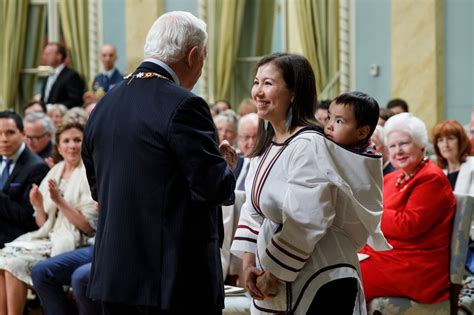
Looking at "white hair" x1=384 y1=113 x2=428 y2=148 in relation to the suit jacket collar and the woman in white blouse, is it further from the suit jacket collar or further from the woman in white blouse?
the suit jacket collar

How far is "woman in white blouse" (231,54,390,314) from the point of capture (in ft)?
11.6

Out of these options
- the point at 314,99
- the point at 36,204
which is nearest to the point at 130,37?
the point at 36,204

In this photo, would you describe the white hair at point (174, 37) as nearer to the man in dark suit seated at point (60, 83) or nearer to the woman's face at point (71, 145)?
the woman's face at point (71, 145)

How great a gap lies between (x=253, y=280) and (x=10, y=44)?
1031 cm

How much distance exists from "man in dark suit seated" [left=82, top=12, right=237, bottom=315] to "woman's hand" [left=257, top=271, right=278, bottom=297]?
1.16ft

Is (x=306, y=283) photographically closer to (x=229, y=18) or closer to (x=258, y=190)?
(x=258, y=190)

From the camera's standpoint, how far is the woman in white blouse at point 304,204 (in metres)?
3.54

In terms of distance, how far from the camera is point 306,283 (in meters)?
3.62

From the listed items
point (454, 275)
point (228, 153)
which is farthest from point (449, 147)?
point (228, 153)

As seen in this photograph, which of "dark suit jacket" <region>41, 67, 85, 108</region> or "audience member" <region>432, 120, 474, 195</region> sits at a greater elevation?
"dark suit jacket" <region>41, 67, 85, 108</region>

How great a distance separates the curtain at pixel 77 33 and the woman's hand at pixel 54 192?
706 cm

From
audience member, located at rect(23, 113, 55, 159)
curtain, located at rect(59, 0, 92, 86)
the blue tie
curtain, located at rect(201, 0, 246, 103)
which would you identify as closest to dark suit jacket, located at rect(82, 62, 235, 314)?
the blue tie

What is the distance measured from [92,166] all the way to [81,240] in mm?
2524

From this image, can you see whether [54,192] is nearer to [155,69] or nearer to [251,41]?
[155,69]
